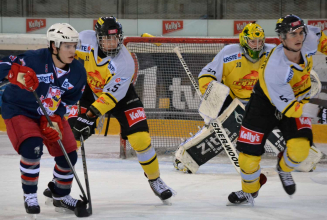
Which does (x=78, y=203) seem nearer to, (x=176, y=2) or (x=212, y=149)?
(x=212, y=149)

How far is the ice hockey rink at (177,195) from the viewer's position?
2697 millimetres

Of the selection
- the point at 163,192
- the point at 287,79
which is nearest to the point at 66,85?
the point at 163,192

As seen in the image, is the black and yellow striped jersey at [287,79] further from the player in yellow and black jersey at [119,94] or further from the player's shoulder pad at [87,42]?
the player's shoulder pad at [87,42]

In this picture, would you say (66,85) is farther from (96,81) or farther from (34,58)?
(96,81)

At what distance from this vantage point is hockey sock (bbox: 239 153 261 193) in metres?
2.80

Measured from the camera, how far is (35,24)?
7820mm

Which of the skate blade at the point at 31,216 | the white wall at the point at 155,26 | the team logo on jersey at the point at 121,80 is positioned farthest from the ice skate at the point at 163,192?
the white wall at the point at 155,26

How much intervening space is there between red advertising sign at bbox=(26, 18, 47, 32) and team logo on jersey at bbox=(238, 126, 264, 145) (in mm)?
5654

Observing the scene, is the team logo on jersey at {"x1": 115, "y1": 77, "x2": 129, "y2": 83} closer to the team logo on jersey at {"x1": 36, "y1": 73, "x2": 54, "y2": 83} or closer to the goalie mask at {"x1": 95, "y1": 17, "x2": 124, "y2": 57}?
the goalie mask at {"x1": 95, "y1": 17, "x2": 124, "y2": 57}

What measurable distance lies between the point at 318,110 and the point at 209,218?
32.3 inches

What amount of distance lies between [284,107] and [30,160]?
1.34 meters

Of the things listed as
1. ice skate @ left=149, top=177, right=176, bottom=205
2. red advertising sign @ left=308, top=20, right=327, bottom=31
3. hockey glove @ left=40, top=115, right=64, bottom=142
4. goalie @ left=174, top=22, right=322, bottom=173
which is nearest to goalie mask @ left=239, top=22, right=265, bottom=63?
goalie @ left=174, top=22, right=322, bottom=173

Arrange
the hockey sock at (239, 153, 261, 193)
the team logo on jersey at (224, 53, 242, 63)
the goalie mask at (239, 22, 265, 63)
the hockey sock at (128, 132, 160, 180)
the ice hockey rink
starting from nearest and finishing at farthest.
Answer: the ice hockey rink, the hockey sock at (239, 153, 261, 193), the hockey sock at (128, 132, 160, 180), the goalie mask at (239, 22, 265, 63), the team logo on jersey at (224, 53, 242, 63)

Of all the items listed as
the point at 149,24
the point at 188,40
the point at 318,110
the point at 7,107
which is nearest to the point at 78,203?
the point at 7,107
